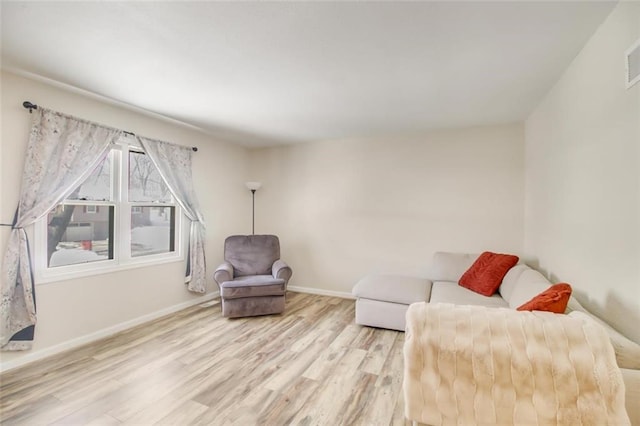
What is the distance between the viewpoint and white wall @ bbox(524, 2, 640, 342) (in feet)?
4.48

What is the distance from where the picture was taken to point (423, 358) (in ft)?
4.19

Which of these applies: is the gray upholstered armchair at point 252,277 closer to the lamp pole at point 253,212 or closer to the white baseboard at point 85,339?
the white baseboard at point 85,339

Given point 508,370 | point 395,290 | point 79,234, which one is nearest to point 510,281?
point 395,290

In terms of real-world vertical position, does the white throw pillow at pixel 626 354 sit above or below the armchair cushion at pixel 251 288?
above

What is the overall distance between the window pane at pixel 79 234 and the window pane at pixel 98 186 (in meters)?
0.10

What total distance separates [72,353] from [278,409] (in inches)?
81.8

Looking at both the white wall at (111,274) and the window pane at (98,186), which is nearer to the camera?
the white wall at (111,274)

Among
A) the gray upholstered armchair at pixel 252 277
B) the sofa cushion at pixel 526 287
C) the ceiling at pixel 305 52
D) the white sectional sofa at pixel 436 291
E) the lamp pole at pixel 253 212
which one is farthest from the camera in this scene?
the lamp pole at pixel 253 212

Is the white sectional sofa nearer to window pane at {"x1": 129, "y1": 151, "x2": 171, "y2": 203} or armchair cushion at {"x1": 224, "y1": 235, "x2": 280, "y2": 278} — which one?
armchair cushion at {"x1": 224, "y1": 235, "x2": 280, "y2": 278}

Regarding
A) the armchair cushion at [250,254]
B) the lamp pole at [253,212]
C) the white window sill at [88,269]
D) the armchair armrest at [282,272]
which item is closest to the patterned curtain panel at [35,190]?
the white window sill at [88,269]

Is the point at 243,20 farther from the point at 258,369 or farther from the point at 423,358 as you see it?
the point at 258,369

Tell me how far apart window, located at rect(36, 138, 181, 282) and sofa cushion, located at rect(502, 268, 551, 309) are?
378 cm

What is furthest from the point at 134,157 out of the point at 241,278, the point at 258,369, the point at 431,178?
the point at 431,178

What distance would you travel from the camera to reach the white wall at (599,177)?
1.37 metres
